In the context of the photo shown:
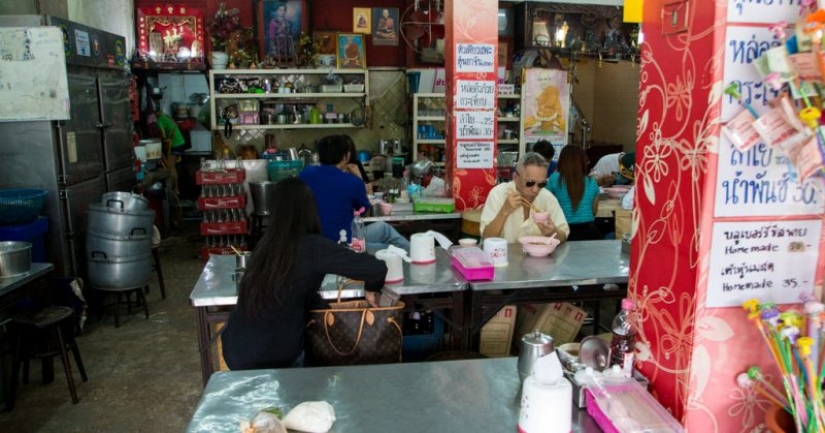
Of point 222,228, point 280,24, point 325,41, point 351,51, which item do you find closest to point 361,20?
point 351,51

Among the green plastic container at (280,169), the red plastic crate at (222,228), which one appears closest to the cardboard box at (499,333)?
the red plastic crate at (222,228)

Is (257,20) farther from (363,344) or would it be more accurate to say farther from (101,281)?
(363,344)

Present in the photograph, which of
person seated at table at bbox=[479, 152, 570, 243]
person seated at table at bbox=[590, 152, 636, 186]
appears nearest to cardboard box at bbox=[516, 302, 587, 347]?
person seated at table at bbox=[479, 152, 570, 243]

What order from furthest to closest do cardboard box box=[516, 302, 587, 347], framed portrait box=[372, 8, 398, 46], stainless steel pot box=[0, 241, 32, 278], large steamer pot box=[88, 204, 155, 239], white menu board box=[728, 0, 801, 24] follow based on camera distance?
framed portrait box=[372, 8, 398, 46]
large steamer pot box=[88, 204, 155, 239]
cardboard box box=[516, 302, 587, 347]
stainless steel pot box=[0, 241, 32, 278]
white menu board box=[728, 0, 801, 24]

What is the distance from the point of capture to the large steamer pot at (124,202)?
18.3ft

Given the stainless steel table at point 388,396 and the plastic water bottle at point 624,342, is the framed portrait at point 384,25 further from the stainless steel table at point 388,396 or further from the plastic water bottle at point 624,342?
the plastic water bottle at point 624,342

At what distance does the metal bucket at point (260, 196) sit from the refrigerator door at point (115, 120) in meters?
1.43

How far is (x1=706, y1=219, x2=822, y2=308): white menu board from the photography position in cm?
175

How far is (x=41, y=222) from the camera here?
511cm

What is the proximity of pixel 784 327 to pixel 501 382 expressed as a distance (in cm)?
93

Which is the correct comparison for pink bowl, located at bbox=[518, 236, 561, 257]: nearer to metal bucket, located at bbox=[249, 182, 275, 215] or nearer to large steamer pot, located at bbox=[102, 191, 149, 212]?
large steamer pot, located at bbox=[102, 191, 149, 212]

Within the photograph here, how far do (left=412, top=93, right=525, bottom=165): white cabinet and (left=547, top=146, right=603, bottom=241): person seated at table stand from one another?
442cm

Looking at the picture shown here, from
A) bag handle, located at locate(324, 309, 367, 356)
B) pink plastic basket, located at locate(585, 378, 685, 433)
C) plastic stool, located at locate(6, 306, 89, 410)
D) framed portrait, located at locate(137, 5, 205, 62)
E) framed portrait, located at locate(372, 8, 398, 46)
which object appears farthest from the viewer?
framed portrait, located at locate(372, 8, 398, 46)

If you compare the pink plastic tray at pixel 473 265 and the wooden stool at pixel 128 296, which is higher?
the pink plastic tray at pixel 473 265
